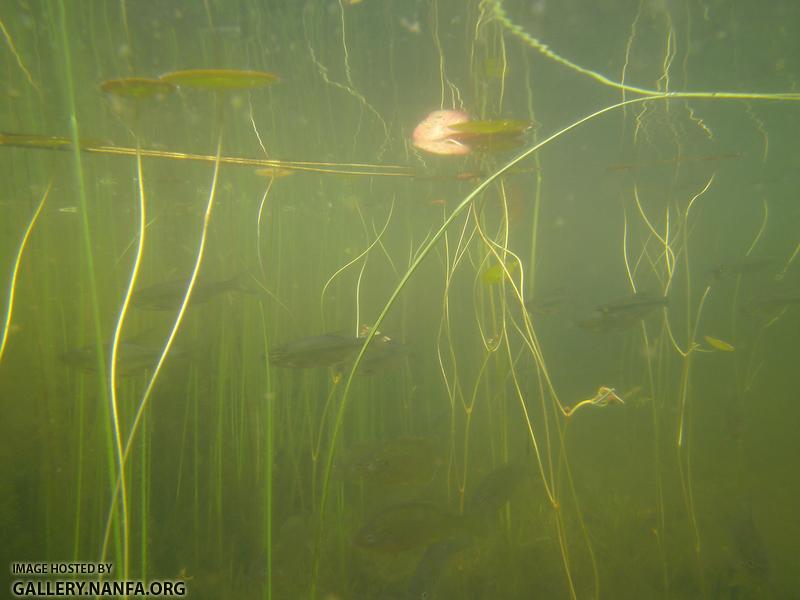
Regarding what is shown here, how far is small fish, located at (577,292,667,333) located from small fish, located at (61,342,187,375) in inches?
205

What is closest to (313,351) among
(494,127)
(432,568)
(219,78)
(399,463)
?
(399,463)

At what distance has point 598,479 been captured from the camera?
1116 centimetres

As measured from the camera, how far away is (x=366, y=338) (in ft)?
6.56

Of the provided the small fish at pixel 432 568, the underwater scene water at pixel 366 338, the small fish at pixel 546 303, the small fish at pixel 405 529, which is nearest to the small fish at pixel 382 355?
the underwater scene water at pixel 366 338

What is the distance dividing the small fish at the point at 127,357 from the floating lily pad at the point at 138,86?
2.46 meters

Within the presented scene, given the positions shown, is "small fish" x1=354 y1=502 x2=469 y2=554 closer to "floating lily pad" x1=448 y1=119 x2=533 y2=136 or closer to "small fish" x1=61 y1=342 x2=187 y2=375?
"small fish" x1=61 y1=342 x2=187 y2=375

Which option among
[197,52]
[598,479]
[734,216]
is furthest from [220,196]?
[734,216]

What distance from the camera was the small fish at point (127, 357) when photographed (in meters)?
4.61

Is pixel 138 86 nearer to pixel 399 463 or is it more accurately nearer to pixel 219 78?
pixel 219 78

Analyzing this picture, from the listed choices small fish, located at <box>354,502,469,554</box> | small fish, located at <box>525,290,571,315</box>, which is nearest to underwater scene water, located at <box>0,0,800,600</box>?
small fish, located at <box>354,502,469,554</box>

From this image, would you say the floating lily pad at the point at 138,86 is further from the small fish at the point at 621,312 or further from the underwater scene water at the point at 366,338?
the small fish at the point at 621,312

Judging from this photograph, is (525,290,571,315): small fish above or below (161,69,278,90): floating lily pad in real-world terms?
below

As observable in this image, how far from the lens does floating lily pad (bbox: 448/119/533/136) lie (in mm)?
4055

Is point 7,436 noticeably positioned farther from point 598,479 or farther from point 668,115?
point 668,115
